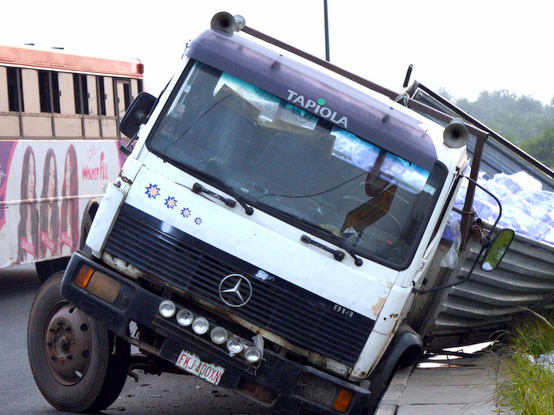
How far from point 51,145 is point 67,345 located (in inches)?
294

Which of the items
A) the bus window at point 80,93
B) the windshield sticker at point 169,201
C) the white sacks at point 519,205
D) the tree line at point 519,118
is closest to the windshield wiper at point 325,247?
the windshield sticker at point 169,201

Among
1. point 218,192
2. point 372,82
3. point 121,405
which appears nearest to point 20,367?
point 121,405

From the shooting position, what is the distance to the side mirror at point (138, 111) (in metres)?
6.30

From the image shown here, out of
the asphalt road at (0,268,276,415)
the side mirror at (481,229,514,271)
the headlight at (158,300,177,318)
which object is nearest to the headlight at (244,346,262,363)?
the headlight at (158,300,177,318)

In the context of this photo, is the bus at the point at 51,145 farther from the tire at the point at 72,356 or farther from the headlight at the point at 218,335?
the headlight at the point at 218,335

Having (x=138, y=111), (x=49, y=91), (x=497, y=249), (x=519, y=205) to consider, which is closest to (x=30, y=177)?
(x=49, y=91)

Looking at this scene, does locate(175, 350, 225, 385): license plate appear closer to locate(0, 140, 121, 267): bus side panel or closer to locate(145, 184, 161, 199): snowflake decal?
locate(145, 184, 161, 199): snowflake decal

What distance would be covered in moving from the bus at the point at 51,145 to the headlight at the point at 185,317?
7.09m

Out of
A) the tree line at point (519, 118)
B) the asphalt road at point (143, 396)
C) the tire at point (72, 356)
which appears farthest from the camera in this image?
the tree line at point (519, 118)

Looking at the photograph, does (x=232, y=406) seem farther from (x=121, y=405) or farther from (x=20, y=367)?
(x=20, y=367)

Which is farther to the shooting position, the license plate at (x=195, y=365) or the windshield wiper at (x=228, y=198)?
the windshield wiper at (x=228, y=198)

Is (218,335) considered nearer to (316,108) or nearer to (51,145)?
(316,108)

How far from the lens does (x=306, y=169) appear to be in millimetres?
5910

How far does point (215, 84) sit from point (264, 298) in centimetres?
145
